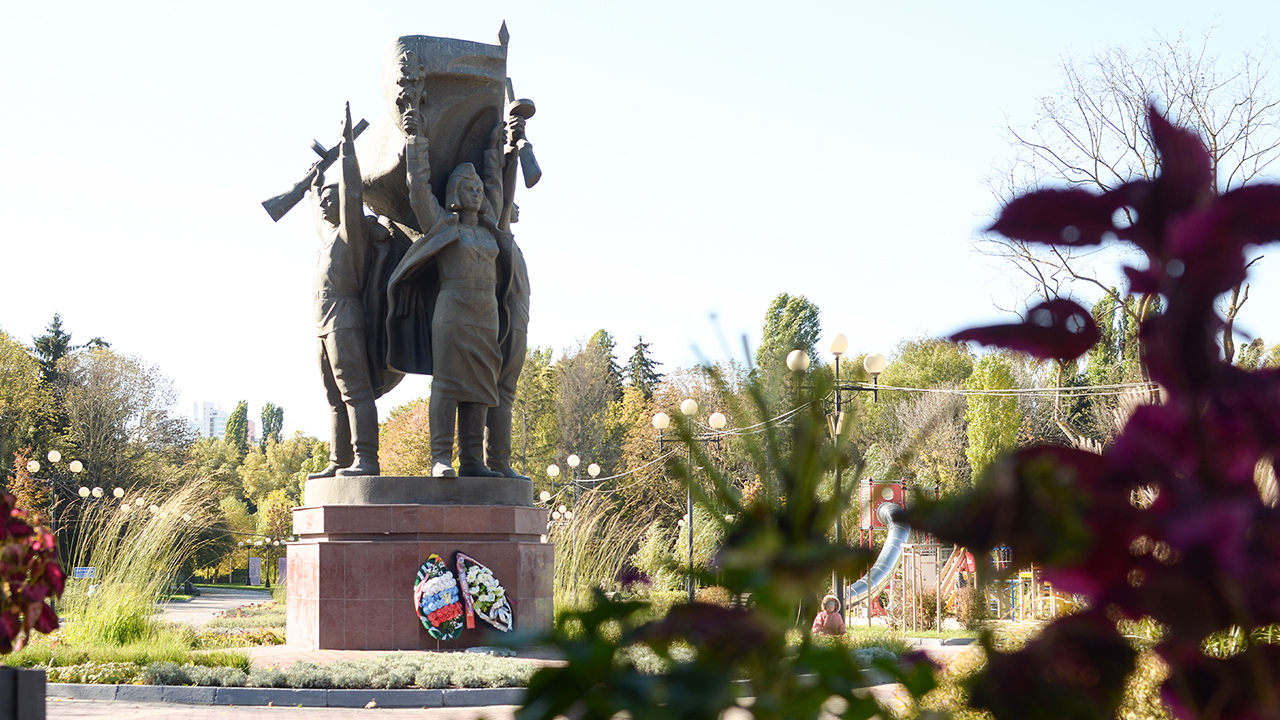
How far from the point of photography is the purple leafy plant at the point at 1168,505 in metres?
0.75

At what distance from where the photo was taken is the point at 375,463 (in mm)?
11539

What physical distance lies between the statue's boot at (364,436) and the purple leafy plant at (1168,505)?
10.9 meters

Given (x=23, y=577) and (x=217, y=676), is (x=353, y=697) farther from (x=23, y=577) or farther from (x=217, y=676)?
(x=23, y=577)

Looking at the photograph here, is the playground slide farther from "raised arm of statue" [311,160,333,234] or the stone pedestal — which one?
"raised arm of statue" [311,160,333,234]

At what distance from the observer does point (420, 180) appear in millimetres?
10977

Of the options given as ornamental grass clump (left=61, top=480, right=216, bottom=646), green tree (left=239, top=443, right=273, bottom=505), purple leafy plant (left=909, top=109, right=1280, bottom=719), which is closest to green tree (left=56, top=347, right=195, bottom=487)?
green tree (left=239, top=443, right=273, bottom=505)

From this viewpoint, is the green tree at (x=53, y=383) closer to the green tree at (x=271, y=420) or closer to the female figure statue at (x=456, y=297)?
the female figure statue at (x=456, y=297)

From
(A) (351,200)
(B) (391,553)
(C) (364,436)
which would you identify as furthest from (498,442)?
(A) (351,200)

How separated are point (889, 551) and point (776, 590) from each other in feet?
84.0

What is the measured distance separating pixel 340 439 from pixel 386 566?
1.78 metres

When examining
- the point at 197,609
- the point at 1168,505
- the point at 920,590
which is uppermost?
the point at 1168,505

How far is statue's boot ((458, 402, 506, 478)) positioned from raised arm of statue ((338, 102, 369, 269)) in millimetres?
1851

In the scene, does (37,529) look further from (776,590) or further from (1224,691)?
(1224,691)

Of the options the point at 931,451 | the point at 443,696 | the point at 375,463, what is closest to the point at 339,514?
the point at 375,463
